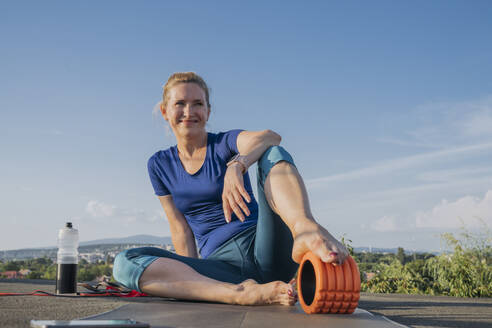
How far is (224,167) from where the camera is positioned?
259 centimetres

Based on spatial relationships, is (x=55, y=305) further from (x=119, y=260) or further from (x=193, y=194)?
(x=193, y=194)

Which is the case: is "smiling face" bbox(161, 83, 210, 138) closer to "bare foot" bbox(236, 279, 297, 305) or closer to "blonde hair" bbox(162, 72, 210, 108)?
"blonde hair" bbox(162, 72, 210, 108)

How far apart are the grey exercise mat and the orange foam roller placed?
3cm

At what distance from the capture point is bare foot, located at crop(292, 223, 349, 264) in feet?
5.57

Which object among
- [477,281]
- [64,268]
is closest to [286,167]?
[64,268]

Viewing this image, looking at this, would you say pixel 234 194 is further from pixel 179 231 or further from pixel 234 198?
pixel 179 231

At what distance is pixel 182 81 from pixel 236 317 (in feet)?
5.04

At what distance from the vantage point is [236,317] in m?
1.73

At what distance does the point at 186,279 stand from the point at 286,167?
0.72 meters

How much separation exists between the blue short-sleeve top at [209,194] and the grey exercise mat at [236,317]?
52cm

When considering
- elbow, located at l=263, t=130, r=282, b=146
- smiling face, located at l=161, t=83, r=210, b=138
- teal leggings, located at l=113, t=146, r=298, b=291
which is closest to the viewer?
teal leggings, located at l=113, t=146, r=298, b=291

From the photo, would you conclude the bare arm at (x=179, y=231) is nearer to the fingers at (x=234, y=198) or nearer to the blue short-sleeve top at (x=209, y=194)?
the blue short-sleeve top at (x=209, y=194)

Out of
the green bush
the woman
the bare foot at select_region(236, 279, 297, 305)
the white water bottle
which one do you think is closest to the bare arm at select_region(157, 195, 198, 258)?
the woman

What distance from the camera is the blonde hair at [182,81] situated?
281 centimetres
